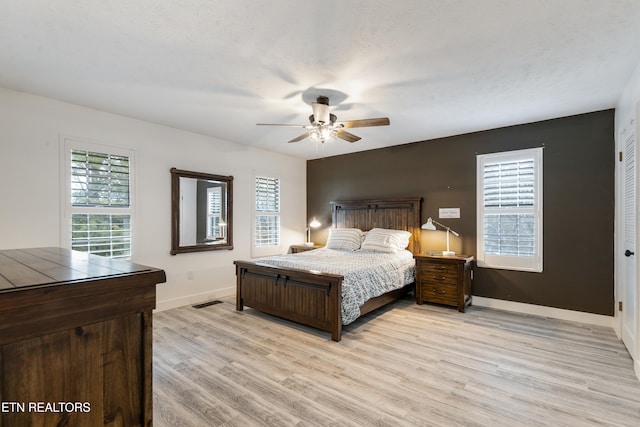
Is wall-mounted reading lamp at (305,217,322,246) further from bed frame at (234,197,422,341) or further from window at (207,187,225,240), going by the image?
window at (207,187,225,240)

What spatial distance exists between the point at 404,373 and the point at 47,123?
4258mm

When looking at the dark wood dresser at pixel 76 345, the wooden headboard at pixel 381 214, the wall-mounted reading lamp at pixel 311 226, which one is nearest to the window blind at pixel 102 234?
the dark wood dresser at pixel 76 345

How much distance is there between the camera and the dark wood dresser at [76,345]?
80 cm

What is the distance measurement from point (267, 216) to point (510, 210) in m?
3.82

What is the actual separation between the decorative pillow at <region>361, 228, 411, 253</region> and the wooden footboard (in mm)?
1696

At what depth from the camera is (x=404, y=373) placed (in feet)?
8.36

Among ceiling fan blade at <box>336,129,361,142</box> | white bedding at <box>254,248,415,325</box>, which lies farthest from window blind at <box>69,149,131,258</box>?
ceiling fan blade at <box>336,129,361,142</box>

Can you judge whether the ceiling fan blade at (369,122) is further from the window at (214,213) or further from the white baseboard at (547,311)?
the white baseboard at (547,311)

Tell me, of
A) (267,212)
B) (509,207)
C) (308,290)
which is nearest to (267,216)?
(267,212)

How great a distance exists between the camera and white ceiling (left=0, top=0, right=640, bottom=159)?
6.27 ft

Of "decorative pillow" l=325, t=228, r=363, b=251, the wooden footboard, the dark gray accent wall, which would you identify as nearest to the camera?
the wooden footboard

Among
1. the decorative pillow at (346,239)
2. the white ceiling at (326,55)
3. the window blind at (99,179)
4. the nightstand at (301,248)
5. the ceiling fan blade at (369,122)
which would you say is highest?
the white ceiling at (326,55)

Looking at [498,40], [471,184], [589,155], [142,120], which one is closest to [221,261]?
[142,120]

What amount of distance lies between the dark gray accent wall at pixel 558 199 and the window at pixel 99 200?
11.4ft
